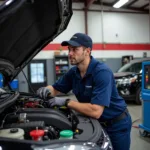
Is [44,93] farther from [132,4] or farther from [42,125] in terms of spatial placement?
[132,4]

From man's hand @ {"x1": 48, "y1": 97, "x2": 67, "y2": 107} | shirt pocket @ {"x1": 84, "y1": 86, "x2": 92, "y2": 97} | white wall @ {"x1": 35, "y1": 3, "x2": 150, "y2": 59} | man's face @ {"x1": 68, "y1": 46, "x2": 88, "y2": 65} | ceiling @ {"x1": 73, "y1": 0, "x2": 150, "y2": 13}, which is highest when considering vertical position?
ceiling @ {"x1": 73, "y1": 0, "x2": 150, "y2": 13}

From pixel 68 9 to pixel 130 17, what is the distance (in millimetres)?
9938

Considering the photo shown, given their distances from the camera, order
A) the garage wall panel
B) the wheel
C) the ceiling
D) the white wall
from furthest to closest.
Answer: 1. the garage wall panel
2. the ceiling
3. the white wall
4. the wheel

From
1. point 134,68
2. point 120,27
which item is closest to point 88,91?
point 134,68

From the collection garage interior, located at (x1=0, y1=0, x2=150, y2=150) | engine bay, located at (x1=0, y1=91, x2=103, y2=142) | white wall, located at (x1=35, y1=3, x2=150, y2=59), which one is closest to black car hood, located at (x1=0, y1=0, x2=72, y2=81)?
engine bay, located at (x1=0, y1=91, x2=103, y2=142)

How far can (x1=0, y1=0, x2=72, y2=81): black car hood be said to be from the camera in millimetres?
1132

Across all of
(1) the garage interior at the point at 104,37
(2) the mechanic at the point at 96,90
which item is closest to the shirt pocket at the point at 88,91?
(2) the mechanic at the point at 96,90

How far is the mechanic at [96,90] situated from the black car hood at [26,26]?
0.83 ft

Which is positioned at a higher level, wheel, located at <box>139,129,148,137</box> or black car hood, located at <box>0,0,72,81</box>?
black car hood, located at <box>0,0,72,81</box>

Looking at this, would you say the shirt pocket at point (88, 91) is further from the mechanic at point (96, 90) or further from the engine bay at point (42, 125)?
the engine bay at point (42, 125)

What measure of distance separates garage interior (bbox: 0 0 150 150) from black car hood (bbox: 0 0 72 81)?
7.22 meters

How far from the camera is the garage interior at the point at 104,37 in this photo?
368 inches

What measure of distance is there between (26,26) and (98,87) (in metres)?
0.77

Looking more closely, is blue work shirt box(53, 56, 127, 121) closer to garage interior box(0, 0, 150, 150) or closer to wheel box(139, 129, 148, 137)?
wheel box(139, 129, 148, 137)
